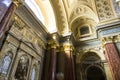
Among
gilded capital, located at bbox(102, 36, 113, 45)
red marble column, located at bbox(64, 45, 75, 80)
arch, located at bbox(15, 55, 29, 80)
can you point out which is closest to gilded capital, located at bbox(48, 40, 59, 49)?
red marble column, located at bbox(64, 45, 75, 80)

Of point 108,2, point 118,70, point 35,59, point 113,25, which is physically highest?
point 108,2

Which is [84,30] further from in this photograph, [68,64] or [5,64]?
[5,64]

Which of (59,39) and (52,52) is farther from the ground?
(59,39)

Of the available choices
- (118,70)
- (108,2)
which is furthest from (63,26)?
(118,70)

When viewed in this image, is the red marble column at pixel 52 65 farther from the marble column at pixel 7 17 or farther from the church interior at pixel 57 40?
the marble column at pixel 7 17

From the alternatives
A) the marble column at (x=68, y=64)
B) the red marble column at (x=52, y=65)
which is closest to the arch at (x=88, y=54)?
the marble column at (x=68, y=64)

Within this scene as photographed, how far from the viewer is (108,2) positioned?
338 inches

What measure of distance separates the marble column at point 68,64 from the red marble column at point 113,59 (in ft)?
7.45

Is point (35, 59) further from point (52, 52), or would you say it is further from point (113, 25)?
point (113, 25)

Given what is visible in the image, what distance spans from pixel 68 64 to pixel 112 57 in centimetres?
268

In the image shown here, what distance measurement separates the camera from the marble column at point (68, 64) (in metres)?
6.87

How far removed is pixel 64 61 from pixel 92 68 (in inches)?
126

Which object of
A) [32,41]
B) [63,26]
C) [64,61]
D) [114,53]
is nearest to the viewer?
[32,41]

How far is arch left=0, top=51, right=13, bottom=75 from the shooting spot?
3.89 m
